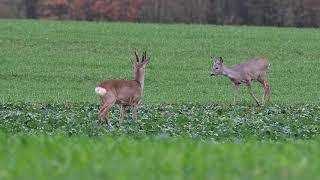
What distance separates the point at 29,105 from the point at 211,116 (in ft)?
13.8

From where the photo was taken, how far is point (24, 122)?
18.8 metres

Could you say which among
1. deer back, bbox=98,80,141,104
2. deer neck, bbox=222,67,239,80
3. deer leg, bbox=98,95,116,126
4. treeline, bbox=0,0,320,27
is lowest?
treeline, bbox=0,0,320,27

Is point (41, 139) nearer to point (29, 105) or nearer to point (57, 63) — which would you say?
point (29, 105)

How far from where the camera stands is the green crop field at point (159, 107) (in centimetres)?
902

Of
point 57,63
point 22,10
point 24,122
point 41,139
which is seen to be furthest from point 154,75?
point 22,10

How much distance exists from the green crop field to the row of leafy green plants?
2 cm

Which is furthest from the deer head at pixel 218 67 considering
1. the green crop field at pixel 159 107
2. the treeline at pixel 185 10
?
the treeline at pixel 185 10

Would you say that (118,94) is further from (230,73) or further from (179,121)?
(230,73)

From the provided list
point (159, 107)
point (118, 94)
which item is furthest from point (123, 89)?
point (159, 107)

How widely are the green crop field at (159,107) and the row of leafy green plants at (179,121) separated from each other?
24mm

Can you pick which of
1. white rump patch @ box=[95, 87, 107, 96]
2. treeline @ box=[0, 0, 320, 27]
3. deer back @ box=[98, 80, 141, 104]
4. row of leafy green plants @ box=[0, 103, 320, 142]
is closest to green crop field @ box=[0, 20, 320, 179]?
row of leafy green plants @ box=[0, 103, 320, 142]

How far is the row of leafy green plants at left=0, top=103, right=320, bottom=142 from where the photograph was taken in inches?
675

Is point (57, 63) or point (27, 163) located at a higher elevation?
point (27, 163)

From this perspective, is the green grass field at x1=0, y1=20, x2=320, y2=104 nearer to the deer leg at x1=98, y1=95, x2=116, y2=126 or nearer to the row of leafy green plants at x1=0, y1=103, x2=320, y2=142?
the row of leafy green plants at x1=0, y1=103, x2=320, y2=142
